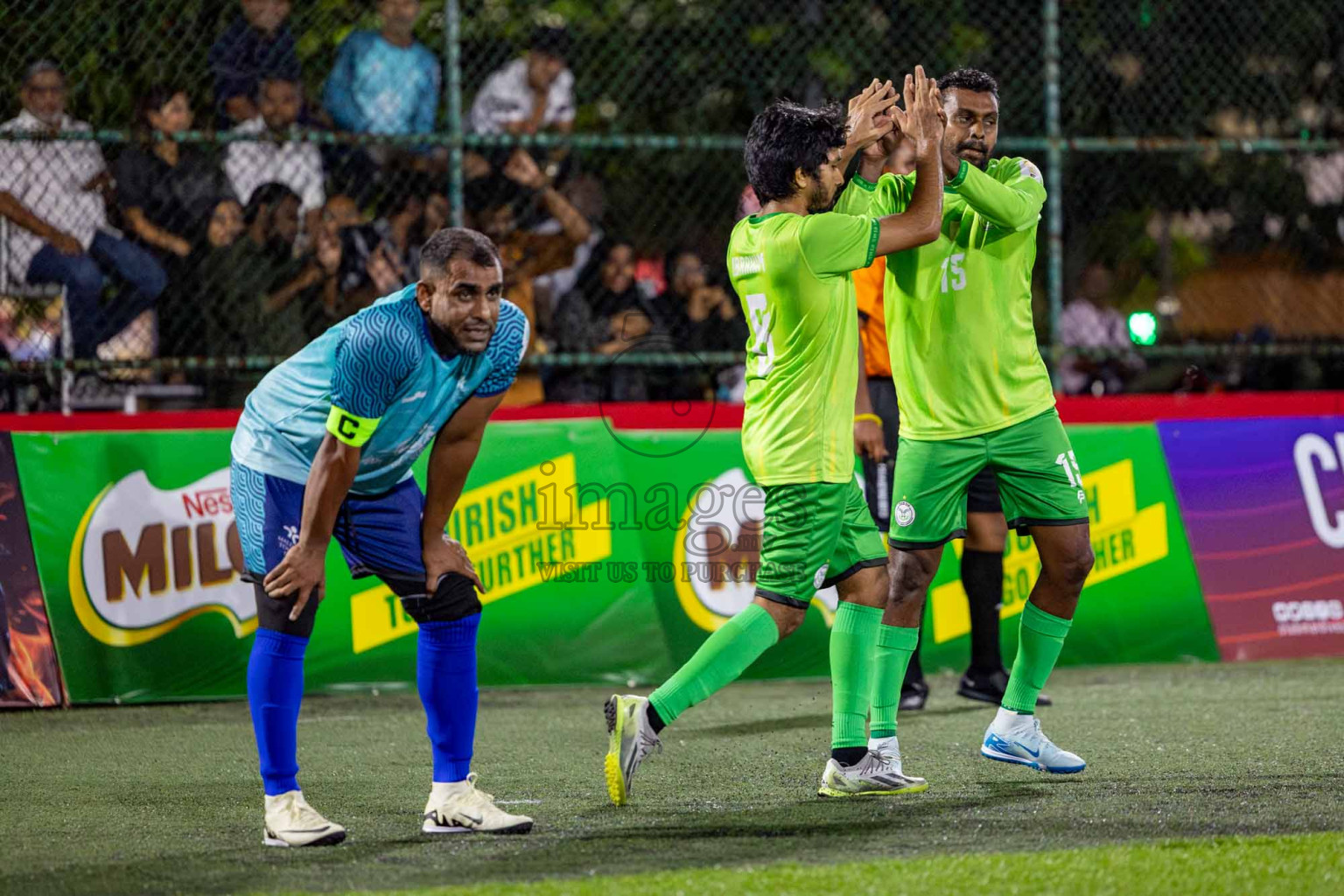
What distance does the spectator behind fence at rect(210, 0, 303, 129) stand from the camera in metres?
9.24

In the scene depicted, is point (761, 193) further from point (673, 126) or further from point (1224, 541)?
point (673, 126)

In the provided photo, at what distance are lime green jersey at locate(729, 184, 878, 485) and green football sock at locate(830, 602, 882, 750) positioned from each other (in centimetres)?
50

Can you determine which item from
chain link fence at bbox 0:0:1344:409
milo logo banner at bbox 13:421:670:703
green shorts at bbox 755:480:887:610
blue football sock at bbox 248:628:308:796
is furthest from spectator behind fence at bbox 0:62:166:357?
green shorts at bbox 755:480:887:610

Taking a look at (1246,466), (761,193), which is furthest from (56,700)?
(1246,466)

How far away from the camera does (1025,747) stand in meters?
5.84

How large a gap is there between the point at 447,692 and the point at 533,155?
555 centimetres

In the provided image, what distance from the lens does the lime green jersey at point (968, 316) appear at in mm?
5750

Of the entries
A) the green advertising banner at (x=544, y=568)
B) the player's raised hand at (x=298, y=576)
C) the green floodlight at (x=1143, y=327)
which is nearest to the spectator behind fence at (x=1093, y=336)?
the green advertising banner at (x=544, y=568)

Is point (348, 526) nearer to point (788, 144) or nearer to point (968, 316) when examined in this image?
point (788, 144)

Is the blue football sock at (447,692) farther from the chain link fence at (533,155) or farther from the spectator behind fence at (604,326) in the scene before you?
the spectator behind fence at (604,326)

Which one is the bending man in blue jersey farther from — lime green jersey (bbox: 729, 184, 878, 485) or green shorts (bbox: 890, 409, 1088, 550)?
green shorts (bbox: 890, 409, 1088, 550)

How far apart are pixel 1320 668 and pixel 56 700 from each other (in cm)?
631

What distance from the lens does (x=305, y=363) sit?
482 cm

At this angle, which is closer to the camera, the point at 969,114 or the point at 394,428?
the point at 394,428
